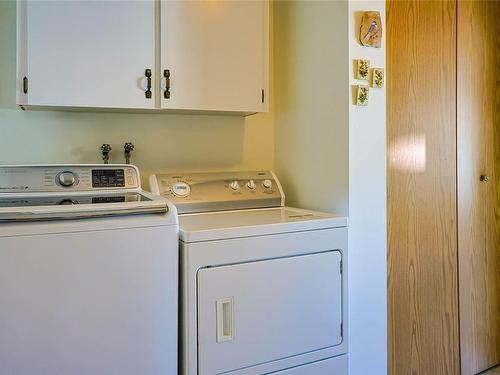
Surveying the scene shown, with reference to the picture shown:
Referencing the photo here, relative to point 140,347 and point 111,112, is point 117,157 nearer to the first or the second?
point 111,112

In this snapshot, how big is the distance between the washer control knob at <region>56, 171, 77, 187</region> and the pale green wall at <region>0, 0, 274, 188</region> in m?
0.24

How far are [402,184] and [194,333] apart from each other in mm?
1165

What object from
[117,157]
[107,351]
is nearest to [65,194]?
[117,157]

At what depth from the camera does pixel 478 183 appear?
2.19 meters

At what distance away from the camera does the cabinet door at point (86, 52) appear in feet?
5.13

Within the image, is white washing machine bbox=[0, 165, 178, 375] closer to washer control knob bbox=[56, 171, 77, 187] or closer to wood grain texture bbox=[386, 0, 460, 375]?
washer control knob bbox=[56, 171, 77, 187]

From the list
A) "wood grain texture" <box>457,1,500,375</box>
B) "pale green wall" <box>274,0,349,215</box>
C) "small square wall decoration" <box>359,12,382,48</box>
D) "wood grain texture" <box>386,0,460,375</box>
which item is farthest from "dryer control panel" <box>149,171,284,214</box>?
"wood grain texture" <box>457,1,500,375</box>

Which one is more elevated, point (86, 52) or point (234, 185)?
point (86, 52)

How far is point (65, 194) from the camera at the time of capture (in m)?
1.58

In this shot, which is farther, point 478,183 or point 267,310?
point 478,183

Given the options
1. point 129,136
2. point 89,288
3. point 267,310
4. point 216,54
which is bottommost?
point 267,310

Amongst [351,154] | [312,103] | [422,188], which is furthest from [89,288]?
[422,188]

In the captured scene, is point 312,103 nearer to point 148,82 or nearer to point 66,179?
point 148,82

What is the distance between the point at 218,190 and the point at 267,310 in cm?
67
